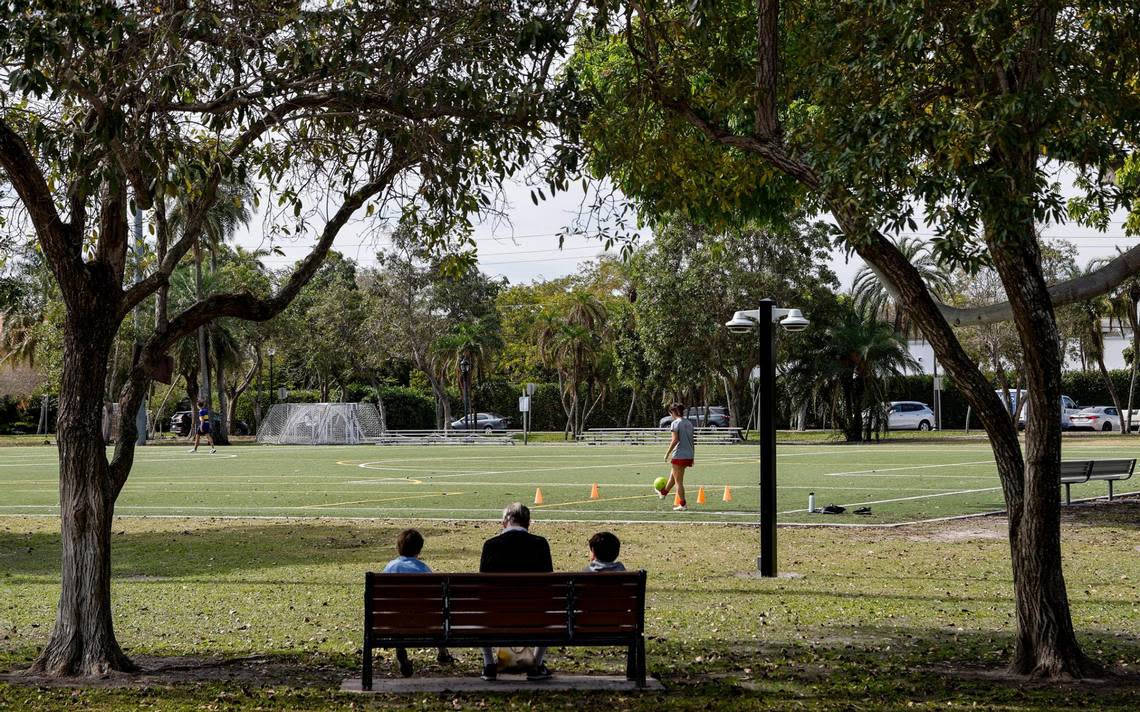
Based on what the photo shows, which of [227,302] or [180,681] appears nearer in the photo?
[180,681]

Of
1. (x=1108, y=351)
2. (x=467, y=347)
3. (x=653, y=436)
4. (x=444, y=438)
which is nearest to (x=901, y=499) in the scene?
(x=653, y=436)

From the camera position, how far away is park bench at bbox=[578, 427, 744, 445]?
54844mm

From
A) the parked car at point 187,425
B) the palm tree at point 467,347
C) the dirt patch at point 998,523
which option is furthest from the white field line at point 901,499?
the parked car at point 187,425

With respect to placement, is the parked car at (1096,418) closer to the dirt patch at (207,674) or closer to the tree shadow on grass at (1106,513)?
the tree shadow on grass at (1106,513)

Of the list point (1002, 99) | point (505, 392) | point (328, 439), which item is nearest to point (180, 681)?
point (1002, 99)

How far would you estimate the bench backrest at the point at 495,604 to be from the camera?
750cm

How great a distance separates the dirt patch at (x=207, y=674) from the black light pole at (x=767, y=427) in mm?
5618

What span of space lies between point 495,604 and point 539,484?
64.0 ft

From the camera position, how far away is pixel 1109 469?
2097 centimetres

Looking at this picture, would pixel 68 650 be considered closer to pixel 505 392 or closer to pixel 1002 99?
pixel 1002 99

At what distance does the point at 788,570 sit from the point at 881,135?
6.30 meters

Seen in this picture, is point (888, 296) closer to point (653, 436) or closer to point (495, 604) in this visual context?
point (653, 436)

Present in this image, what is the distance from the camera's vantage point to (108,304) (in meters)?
8.39

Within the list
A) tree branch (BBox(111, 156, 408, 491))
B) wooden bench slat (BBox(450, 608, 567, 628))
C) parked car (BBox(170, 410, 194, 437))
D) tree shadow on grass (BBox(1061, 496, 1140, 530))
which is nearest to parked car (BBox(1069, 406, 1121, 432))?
tree shadow on grass (BBox(1061, 496, 1140, 530))
